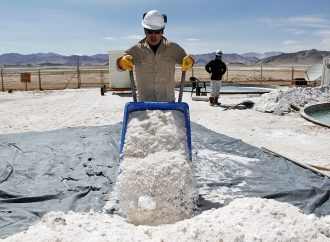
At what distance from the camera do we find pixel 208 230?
9.77 feet

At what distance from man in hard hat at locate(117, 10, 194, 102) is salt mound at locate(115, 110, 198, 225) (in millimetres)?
408

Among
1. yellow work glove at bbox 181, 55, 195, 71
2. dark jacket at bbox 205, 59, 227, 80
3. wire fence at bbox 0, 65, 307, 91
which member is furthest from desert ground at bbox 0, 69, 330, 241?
wire fence at bbox 0, 65, 307, 91

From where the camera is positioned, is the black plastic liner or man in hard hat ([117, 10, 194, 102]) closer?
the black plastic liner

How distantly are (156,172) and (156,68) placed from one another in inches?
54.0

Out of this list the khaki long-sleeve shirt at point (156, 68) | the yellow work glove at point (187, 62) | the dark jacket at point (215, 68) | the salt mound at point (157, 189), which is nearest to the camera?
the salt mound at point (157, 189)

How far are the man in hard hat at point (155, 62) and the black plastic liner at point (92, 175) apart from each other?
1183 millimetres

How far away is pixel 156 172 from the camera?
3607 millimetres

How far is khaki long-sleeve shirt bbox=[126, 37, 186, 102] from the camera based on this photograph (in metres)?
4.34

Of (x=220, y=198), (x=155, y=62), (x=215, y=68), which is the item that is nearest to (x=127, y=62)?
(x=155, y=62)

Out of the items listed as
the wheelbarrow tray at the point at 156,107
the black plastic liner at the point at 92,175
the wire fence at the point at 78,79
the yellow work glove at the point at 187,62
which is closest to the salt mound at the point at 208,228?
the black plastic liner at the point at 92,175

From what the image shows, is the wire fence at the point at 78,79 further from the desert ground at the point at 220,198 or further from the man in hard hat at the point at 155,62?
the man in hard hat at the point at 155,62

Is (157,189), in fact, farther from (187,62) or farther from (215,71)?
(215,71)

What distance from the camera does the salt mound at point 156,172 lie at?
11.2 ft

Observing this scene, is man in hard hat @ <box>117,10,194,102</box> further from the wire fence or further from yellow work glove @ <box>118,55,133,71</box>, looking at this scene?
the wire fence
